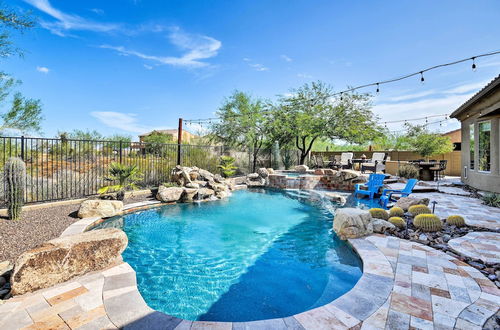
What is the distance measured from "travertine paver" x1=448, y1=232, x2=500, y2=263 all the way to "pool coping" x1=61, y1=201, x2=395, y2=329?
4.38 ft

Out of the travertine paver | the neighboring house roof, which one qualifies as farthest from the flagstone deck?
the neighboring house roof

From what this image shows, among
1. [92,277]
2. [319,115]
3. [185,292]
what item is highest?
[319,115]

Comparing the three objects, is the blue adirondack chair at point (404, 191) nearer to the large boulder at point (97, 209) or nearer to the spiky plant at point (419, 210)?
the spiky plant at point (419, 210)

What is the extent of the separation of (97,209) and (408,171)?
41.6 ft

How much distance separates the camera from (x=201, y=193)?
24.5ft

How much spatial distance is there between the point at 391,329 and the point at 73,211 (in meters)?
6.22

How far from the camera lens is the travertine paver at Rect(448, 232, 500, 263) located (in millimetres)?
2809

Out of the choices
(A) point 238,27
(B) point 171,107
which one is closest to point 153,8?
(A) point 238,27

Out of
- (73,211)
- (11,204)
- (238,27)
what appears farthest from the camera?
(238,27)

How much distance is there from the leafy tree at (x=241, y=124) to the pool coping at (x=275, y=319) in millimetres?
13728

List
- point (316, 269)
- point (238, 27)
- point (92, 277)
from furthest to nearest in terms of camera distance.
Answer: point (238, 27) → point (316, 269) → point (92, 277)

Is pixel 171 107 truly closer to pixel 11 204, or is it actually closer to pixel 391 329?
pixel 11 204

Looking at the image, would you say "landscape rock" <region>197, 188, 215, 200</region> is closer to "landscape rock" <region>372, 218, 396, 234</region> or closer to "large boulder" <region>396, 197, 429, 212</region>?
Answer: "landscape rock" <region>372, 218, 396, 234</region>

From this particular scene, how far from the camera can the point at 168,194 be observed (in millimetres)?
6820
